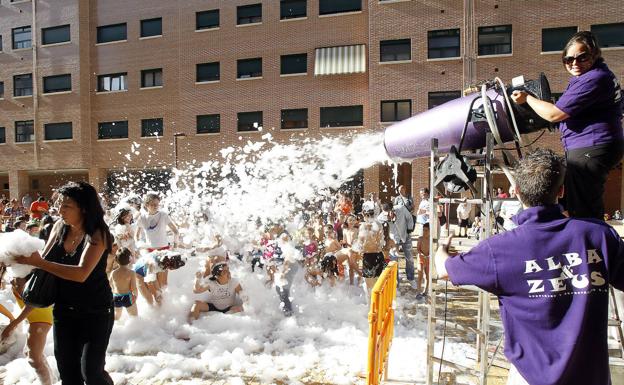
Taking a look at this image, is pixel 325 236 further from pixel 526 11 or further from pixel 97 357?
pixel 526 11

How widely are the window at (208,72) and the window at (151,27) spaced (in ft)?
11.8

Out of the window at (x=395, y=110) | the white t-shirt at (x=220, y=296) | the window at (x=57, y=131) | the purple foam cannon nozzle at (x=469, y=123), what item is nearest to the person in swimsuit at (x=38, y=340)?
the white t-shirt at (x=220, y=296)

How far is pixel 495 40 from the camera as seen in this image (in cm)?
1942

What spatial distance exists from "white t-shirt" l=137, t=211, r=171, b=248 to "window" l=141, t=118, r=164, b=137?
18247 mm

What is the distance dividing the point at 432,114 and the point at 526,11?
19.3 meters

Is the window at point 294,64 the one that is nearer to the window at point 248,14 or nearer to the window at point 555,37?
the window at point 248,14

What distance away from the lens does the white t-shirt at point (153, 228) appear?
7.04m

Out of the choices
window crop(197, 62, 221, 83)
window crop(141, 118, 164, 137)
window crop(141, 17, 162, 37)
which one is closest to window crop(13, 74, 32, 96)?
window crop(141, 17, 162, 37)

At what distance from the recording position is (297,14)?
21938 millimetres

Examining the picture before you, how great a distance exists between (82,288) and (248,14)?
22.4 m

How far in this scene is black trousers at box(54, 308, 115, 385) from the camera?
2943 millimetres

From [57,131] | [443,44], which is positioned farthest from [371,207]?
[57,131]

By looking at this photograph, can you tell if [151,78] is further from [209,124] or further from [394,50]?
[394,50]

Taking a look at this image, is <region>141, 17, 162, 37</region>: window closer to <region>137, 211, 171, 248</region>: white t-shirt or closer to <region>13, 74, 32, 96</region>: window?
<region>13, 74, 32, 96</region>: window
